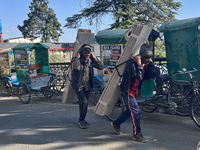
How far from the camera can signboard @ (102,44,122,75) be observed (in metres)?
6.43

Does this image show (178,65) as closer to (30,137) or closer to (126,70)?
(126,70)

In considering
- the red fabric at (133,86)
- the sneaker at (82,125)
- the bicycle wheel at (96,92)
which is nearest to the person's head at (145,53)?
the red fabric at (133,86)

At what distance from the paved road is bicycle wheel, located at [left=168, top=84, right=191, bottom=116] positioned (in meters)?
0.19

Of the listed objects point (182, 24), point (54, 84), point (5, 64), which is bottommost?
point (54, 84)

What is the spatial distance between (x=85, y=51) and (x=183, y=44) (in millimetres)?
2632

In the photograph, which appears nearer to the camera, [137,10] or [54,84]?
[54,84]

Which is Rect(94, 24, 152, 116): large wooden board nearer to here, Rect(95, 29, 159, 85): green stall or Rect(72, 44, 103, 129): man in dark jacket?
Rect(72, 44, 103, 129): man in dark jacket

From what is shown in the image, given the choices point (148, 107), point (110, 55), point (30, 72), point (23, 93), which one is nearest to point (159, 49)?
point (30, 72)

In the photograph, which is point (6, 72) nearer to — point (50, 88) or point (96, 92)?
point (50, 88)

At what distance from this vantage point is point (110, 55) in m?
6.65

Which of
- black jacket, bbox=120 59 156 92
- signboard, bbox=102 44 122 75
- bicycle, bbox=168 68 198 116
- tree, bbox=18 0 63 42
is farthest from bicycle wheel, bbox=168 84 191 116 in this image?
tree, bbox=18 0 63 42

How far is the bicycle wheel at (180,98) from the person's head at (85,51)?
6.75 feet

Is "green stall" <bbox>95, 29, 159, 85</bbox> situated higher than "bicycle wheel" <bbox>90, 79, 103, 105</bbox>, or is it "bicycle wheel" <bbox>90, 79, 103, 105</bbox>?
"green stall" <bbox>95, 29, 159, 85</bbox>

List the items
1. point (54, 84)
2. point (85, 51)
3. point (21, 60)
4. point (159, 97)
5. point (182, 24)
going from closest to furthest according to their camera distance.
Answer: point (85, 51) < point (159, 97) < point (182, 24) < point (54, 84) < point (21, 60)
